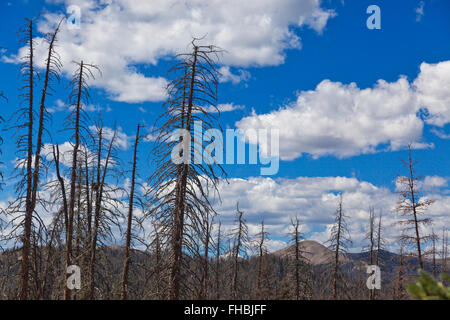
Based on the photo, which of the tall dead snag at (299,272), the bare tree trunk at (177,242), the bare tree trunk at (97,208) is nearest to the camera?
the bare tree trunk at (177,242)

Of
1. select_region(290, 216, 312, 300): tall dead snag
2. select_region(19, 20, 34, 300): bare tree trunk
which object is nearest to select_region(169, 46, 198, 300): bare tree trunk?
select_region(19, 20, 34, 300): bare tree trunk

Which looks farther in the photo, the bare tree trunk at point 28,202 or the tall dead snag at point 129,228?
the tall dead snag at point 129,228

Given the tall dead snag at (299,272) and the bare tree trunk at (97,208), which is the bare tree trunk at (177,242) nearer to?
the bare tree trunk at (97,208)

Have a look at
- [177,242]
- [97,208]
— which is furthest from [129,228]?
[177,242]

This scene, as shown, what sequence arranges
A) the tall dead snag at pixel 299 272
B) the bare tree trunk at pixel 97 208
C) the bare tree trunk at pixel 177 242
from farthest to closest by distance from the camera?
the tall dead snag at pixel 299 272 < the bare tree trunk at pixel 97 208 < the bare tree trunk at pixel 177 242

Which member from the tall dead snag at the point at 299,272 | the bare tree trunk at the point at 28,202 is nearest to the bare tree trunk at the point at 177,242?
the bare tree trunk at the point at 28,202

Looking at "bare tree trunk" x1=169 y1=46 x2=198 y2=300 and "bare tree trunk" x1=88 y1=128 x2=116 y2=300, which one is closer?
"bare tree trunk" x1=169 y1=46 x2=198 y2=300

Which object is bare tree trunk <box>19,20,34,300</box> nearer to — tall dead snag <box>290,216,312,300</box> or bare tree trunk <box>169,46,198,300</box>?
bare tree trunk <box>169,46,198,300</box>

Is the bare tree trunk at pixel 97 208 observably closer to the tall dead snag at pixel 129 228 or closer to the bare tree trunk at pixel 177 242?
the tall dead snag at pixel 129 228

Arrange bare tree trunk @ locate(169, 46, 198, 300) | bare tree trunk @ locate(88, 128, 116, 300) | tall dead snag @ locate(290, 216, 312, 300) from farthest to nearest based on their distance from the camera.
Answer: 1. tall dead snag @ locate(290, 216, 312, 300)
2. bare tree trunk @ locate(88, 128, 116, 300)
3. bare tree trunk @ locate(169, 46, 198, 300)

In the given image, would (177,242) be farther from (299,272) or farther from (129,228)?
(299,272)
